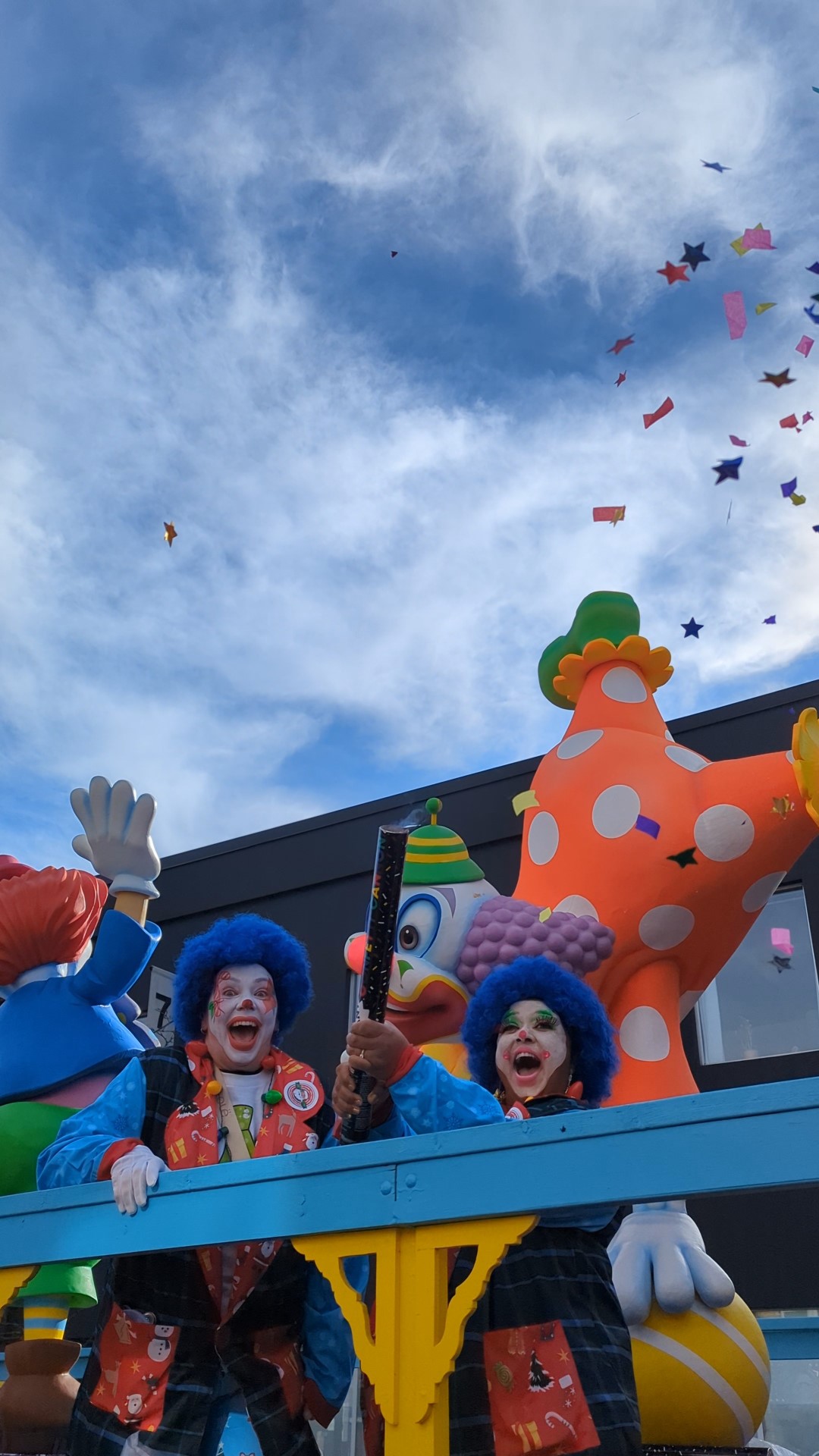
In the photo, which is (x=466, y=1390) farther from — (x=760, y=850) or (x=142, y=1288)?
(x=760, y=850)

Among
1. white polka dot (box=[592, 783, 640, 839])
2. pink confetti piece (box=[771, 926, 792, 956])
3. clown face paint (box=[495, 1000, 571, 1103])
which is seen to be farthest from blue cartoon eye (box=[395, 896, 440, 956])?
pink confetti piece (box=[771, 926, 792, 956])

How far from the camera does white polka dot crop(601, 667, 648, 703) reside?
4875mm

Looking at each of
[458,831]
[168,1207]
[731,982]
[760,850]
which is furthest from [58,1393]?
[458,831]

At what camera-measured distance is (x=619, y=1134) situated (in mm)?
2078

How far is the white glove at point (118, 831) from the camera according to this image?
438cm

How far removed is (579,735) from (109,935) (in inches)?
71.9

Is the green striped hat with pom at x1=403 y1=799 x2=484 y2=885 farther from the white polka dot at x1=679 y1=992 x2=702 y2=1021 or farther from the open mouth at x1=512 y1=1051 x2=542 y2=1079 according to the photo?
the open mouth at x1=512 y1=1051 x2=542 y2=1079

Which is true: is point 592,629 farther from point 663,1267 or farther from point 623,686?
point 663,1267

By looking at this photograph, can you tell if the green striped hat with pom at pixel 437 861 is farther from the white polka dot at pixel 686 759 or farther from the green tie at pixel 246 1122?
the green tie at pixel 246 1122

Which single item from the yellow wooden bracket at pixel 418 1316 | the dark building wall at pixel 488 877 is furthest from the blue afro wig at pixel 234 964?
the dark building wall at pixel 488 877

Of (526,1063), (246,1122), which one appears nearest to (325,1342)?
(246,1122)

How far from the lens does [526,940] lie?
4203mm

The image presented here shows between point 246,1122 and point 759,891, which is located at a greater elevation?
point 759,891

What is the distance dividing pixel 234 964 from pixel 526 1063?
740 mm
